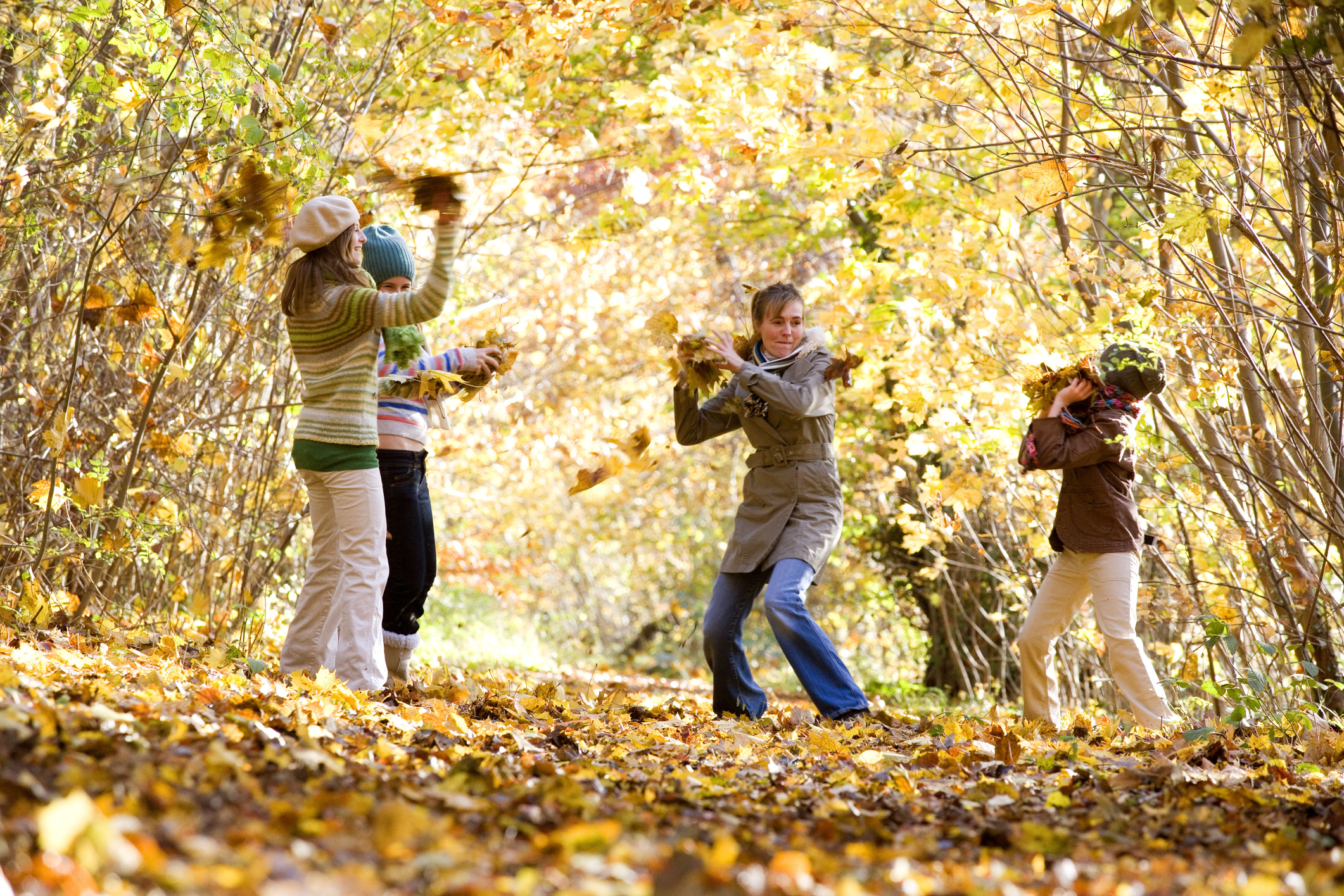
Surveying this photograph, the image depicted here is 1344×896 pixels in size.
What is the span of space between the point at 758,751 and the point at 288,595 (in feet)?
12.3

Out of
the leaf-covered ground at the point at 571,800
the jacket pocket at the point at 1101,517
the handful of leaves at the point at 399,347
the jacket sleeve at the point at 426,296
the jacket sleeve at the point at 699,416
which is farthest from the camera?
the jacket sleeve at the point at 699,416

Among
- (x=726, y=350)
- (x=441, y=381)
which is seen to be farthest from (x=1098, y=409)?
(x=441, y=381)

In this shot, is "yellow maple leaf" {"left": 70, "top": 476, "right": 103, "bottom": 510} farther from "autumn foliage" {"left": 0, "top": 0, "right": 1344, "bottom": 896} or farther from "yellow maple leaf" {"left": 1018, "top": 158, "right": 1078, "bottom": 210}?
"yellow maple leaf" {"left": 1018, "top": 158, "right": 1078, "bottom": 210}

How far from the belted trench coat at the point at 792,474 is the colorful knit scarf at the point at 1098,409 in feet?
2.50

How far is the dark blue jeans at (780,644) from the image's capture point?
427 cm

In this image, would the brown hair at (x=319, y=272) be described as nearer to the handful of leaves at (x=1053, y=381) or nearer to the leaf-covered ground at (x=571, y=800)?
the leaf-covered ground at (x=571, y=800)

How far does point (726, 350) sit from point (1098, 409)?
56.7 inches

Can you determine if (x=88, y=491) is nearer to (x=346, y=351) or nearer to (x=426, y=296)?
(x=346, y=351)

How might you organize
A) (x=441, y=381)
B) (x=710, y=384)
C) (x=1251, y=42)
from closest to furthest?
1. (x=1251, y=42)
2. (x=441, y=381)
3. (x=710, y=384)

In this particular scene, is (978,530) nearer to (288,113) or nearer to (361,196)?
(361,196)

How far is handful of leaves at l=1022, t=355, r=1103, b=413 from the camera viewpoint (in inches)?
170

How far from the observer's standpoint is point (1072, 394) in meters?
4.32

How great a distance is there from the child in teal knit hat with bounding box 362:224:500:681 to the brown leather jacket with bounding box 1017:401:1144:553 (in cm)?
213

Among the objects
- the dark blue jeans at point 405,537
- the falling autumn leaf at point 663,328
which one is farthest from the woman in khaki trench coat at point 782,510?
the dark blue jeans at point 405,537
